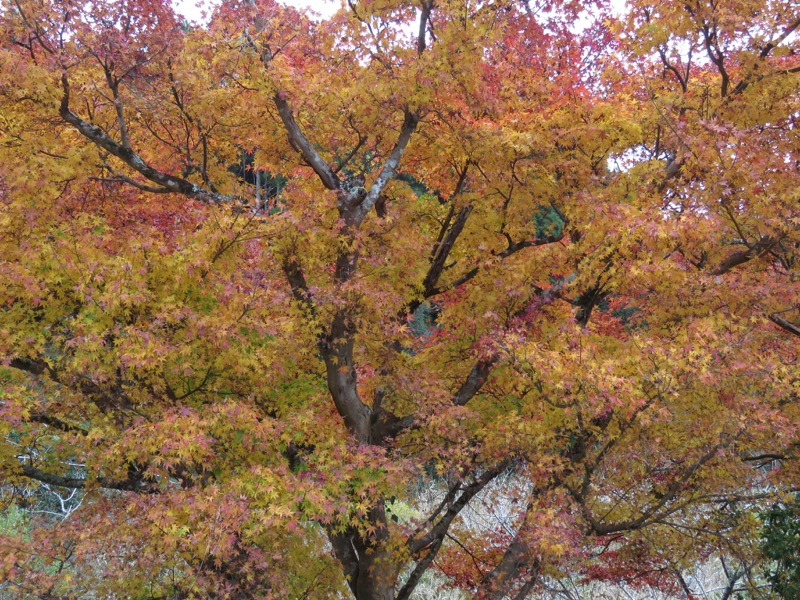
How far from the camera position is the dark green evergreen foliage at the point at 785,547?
7211 mm

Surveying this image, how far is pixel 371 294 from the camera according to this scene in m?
7.45

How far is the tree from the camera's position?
606cm

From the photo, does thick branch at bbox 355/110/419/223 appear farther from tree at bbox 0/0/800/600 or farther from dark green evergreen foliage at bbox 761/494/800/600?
dark green evergreen foliage at bbox 761/494/800/600

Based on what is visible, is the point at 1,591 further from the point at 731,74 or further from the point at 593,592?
the point at 731,74

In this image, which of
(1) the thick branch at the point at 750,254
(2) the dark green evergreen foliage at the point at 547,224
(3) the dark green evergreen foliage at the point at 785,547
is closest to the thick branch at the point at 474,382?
(2) the dark green evergreen foliage at the point at 547,224

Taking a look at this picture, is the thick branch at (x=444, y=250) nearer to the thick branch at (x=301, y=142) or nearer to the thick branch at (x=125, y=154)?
the thick branch at (x=301, y=142)

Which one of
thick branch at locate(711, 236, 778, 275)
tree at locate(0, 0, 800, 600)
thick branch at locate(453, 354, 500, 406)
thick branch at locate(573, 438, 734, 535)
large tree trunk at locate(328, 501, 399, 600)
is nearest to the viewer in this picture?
tree at locate(0, 0, 800, 600)

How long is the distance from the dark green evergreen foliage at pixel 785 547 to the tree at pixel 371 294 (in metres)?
0.24

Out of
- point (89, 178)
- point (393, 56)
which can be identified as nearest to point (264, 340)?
point (89, 178)

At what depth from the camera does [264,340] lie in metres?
6.93

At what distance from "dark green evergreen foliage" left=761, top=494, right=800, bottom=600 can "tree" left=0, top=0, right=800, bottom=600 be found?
0.24 metres

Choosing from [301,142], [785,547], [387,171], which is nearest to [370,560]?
[785,547]

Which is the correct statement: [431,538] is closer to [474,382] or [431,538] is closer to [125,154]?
[474,382]

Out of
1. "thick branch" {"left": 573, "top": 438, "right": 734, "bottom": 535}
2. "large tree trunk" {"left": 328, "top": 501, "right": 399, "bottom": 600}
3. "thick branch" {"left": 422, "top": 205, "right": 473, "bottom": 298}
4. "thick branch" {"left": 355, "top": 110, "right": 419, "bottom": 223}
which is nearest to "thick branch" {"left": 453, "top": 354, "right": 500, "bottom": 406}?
"thick branch" {"left": 422, "top": 205, "right": 473, "bottom": 298}
